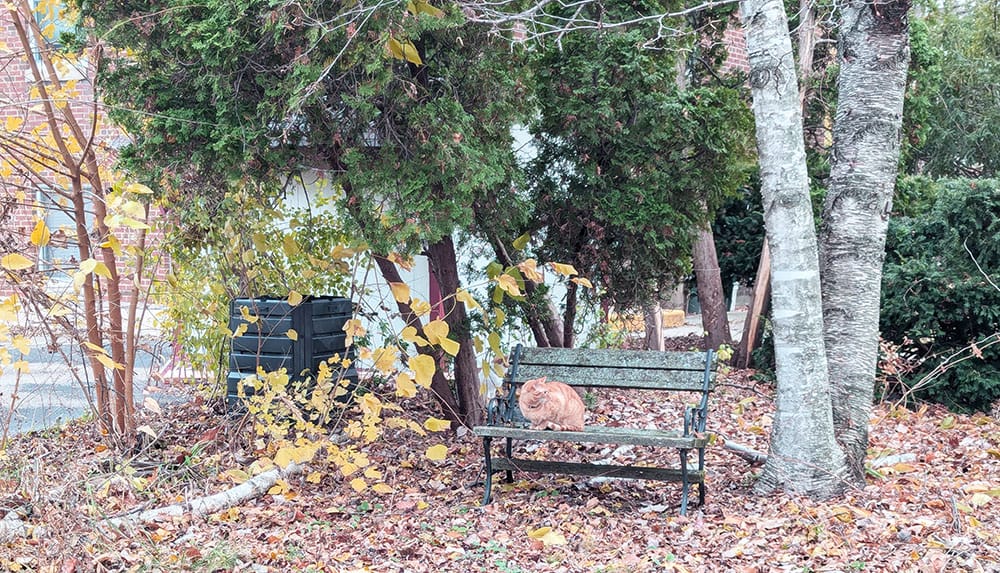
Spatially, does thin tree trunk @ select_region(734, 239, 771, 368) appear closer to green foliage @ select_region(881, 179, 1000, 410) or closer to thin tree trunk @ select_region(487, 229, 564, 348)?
green foliage @ select_region(881, 179, 1000, 410)

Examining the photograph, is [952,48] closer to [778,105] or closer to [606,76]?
[606,76]

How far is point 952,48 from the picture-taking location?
632 inches

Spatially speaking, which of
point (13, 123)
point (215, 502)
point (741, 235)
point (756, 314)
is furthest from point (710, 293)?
point (13, 123)

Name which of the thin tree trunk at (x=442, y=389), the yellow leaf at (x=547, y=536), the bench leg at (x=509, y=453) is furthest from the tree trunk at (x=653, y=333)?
the yellow leaf at (x=547, y=536)

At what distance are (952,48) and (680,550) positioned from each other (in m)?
14.9

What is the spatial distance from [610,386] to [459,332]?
136 centimetres

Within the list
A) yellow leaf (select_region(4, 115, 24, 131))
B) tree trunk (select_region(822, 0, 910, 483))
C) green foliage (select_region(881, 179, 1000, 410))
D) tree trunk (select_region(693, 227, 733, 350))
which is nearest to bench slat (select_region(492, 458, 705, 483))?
tree trunk (select_region(822, 0, 910, 483))

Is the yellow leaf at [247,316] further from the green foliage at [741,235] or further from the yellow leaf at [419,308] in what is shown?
the green foliage at [741,235]

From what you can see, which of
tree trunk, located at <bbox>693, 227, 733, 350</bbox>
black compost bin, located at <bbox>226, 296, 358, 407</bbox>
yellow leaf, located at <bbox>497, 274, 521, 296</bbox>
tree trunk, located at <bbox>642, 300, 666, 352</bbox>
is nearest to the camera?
yellow leaf, located at <bbox>497, 274, 521, 296</bbox>

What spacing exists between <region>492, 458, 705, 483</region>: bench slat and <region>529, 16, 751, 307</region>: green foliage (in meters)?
2.05

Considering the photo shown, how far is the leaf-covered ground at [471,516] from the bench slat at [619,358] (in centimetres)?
79

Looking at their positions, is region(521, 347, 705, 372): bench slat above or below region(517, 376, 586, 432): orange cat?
above

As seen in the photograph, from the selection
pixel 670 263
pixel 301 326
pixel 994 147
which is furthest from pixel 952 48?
pixel 301 326

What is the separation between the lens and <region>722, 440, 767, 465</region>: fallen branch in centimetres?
593
